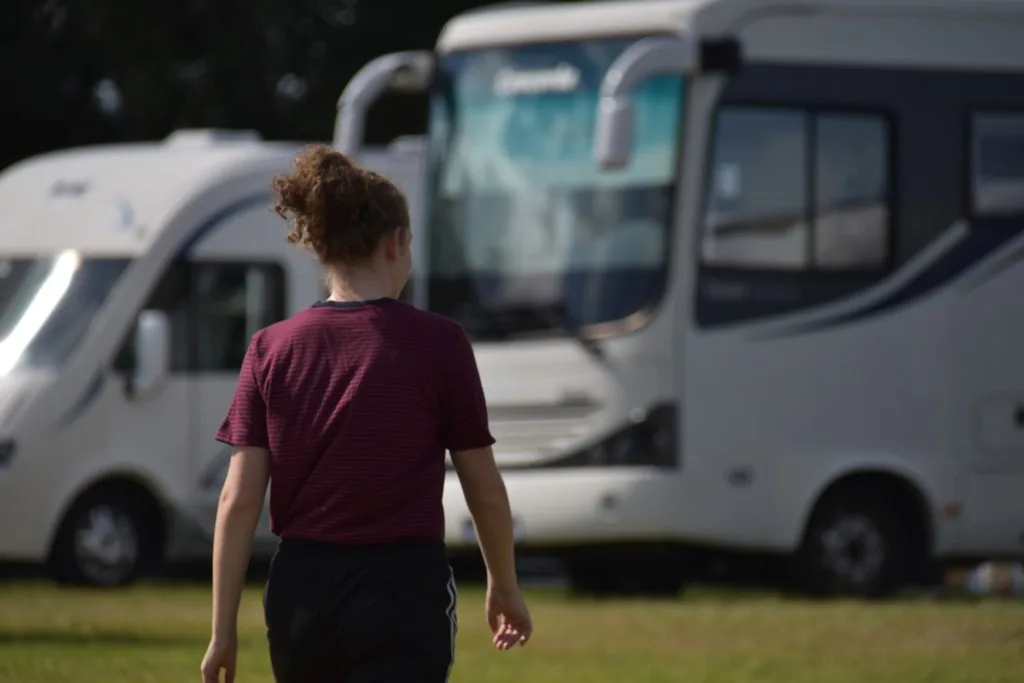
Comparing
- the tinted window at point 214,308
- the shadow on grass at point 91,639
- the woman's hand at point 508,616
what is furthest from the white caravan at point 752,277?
the woman's hand at point 508,616

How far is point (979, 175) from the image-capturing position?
49.1 feet

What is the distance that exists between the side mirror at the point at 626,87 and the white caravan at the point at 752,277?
0.04 metres

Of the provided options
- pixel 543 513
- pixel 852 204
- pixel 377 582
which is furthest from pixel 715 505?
pixel 377 582

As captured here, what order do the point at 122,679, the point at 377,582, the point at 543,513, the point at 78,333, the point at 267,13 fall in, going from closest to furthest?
the point at 377,582, the point at 122,679, the point at 543,513, the point at 78,333, the point at 267,13

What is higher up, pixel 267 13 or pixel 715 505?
pixel 267 13

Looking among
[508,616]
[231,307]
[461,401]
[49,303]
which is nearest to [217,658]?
[508,616]

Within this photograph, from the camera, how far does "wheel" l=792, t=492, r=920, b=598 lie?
14.5 metres

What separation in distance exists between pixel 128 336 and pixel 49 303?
58cm

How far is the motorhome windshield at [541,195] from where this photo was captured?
14281 mm

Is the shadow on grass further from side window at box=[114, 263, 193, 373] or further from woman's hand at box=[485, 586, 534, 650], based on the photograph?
woman's hand at box=[485, 586, 534, 650]

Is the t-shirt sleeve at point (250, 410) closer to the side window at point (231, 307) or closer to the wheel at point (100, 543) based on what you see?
the wheel at point (100, 543)

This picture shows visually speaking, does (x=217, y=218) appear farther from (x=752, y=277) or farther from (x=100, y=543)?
(x=752, y=277)

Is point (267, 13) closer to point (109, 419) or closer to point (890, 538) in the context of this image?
point (109, 419)

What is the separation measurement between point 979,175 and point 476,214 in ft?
10.4
